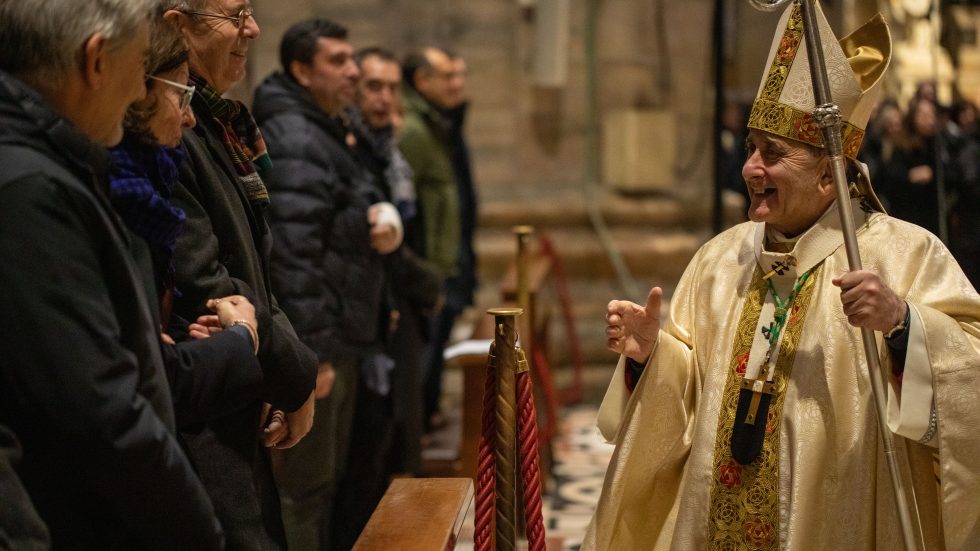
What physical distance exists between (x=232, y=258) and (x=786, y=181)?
1.35 m

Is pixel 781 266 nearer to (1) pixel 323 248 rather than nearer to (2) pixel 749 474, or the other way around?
(2) pixel 749 474

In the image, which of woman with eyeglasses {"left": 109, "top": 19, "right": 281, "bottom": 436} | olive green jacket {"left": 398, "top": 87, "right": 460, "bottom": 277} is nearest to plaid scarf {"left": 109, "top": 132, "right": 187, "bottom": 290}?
woman with eyeglasses {"left": 109, "top": 19, "right": 281, "bottom": 436}

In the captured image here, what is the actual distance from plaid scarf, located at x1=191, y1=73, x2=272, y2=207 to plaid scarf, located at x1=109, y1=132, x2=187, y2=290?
1.42 feet

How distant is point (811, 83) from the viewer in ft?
10.3

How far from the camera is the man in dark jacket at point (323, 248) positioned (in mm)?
4648

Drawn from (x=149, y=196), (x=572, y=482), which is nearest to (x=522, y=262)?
(x=572, y=482)

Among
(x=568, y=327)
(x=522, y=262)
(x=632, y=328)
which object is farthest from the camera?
(x=568, y=327)

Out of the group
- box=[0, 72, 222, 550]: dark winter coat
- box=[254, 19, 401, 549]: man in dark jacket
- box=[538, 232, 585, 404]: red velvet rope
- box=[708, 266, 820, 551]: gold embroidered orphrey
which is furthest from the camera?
box=[538, 232, 585, 404]: red velvet rope

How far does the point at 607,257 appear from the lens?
392 inches

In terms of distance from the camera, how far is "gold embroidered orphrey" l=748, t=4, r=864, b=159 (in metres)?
3.12

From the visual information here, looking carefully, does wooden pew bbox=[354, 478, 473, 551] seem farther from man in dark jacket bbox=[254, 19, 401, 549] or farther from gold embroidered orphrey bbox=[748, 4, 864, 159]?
gold embroidered orphrey bbox=[748, 4, 864, 159]

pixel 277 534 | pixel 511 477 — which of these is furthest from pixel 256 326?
pixel 511 477

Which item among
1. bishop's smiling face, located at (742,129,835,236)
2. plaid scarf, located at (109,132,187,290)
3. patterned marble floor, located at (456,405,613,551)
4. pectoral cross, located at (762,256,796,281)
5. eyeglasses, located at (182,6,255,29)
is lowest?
patterned marble floor, located at (456,405,613,551)

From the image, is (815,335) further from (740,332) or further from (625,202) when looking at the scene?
(625,202)
